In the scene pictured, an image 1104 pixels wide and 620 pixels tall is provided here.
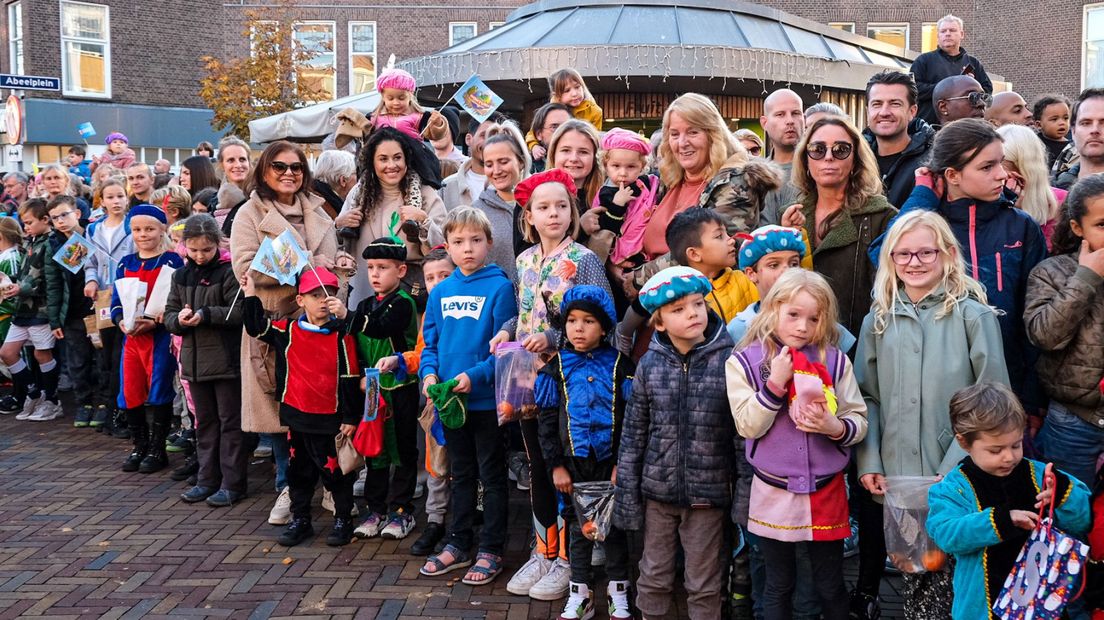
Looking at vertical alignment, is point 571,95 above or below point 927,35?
below

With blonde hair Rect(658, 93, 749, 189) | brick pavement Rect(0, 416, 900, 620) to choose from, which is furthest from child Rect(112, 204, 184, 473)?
blonde hair Rect(658, 93, 749, 189)

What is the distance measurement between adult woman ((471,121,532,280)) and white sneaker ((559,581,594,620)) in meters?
1.90

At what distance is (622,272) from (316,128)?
8.68 meters

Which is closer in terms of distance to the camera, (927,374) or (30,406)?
(927,374)

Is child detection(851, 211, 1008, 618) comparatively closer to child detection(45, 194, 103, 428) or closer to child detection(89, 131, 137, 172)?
child detection(45, 194, 103, 428)

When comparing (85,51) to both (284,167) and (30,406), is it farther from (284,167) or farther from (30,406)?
(284,167)

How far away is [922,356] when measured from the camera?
3490 mm

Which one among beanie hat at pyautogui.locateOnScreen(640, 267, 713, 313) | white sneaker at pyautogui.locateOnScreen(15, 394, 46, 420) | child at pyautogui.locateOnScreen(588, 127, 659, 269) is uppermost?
child at pyautogui.locateOnScreen(588, 127, 659, 269)

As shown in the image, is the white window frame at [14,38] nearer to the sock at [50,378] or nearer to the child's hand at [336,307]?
the sock at [50,378]

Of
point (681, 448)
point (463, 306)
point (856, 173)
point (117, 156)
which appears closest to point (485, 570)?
point (463, 306)

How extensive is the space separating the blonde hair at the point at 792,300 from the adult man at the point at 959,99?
295 centimetres

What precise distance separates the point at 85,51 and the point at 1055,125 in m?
25.5

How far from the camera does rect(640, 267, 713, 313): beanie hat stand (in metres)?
3.59

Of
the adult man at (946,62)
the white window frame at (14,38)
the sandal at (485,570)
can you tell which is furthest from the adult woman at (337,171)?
the white window frame at (14,38)
